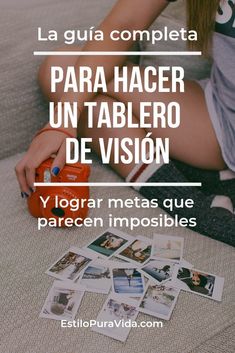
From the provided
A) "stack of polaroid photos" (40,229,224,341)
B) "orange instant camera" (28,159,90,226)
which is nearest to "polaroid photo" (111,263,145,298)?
"stack of polaroid photos" (40,229,224,341)

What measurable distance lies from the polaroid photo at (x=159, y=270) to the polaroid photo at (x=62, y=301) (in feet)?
0.49

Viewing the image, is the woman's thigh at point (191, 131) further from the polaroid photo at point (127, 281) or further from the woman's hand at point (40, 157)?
the polaroid photo at point (127, 281)

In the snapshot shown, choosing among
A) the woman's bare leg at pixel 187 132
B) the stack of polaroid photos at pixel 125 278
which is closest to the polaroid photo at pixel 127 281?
the stack of polaroid photos at pixel 125 278

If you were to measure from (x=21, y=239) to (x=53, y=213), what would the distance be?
9 cm

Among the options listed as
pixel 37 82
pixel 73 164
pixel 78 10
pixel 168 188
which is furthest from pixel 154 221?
pixel 78 10

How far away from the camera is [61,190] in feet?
4.17

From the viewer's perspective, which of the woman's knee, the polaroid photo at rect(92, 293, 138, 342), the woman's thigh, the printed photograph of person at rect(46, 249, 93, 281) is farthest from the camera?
the woman's knee

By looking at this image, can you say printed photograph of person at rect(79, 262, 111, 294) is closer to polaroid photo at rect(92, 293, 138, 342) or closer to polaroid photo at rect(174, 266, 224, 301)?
polaroid photo at rect(92, 293, 138, 342)

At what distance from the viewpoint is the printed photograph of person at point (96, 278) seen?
1.14 m

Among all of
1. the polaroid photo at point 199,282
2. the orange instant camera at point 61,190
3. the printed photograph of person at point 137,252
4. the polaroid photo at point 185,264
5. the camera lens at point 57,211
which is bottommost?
the polaroid photo at point 185,264

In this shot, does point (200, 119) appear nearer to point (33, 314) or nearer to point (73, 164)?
point (73, 164)

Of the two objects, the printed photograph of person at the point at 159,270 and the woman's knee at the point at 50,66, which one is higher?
the woman's knee at the point at 50,66

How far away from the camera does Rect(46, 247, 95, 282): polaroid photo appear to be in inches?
46.3

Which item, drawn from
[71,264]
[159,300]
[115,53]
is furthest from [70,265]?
[115,53]
